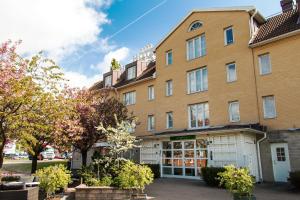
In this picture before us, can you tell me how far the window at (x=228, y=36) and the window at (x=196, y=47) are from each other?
6.90ft

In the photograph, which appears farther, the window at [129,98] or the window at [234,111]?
the window at [129,98]

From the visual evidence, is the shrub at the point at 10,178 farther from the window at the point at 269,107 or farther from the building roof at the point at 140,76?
the building roof at the point at 140,76

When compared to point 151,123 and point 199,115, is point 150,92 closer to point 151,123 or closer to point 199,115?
point 151,123

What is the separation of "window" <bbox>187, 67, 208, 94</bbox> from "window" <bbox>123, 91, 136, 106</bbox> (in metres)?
8.22

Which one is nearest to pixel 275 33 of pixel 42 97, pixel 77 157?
pixel 42 97

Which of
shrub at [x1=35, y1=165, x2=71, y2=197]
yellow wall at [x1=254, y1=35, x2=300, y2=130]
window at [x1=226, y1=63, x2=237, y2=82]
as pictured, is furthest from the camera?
window at [x1=226, y1=63, x2=237, y2=82]

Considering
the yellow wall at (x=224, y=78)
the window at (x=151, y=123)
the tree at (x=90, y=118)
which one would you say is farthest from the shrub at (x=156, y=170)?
the window at (x=151, y=123)

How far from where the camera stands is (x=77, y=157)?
118ft

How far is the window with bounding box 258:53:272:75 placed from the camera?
65.2 feet

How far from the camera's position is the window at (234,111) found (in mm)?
20750

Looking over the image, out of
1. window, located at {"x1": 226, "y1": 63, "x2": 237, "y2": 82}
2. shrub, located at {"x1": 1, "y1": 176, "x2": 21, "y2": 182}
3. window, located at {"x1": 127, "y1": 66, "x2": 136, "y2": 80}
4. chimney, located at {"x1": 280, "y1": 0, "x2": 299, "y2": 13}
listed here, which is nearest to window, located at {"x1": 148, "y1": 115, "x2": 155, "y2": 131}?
window, located at {"x1": 127, "y1": 66, "x2": 136, "y2": 80}

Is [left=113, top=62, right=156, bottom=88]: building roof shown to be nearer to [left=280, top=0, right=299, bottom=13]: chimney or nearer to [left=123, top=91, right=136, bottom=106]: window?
[left=123, top=91, right=136, bottom=106]: window

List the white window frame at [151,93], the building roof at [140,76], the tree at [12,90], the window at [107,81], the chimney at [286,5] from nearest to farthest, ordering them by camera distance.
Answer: the tree at [12,90] < the chimney at [286,5] < the white window frame at [151,93] < the building roof at [140,76] < the window at [107,81]

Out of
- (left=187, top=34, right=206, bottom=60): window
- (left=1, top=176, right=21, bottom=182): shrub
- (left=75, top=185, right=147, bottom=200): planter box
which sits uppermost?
(left=187, top=34, right=206, bottom=60): window
